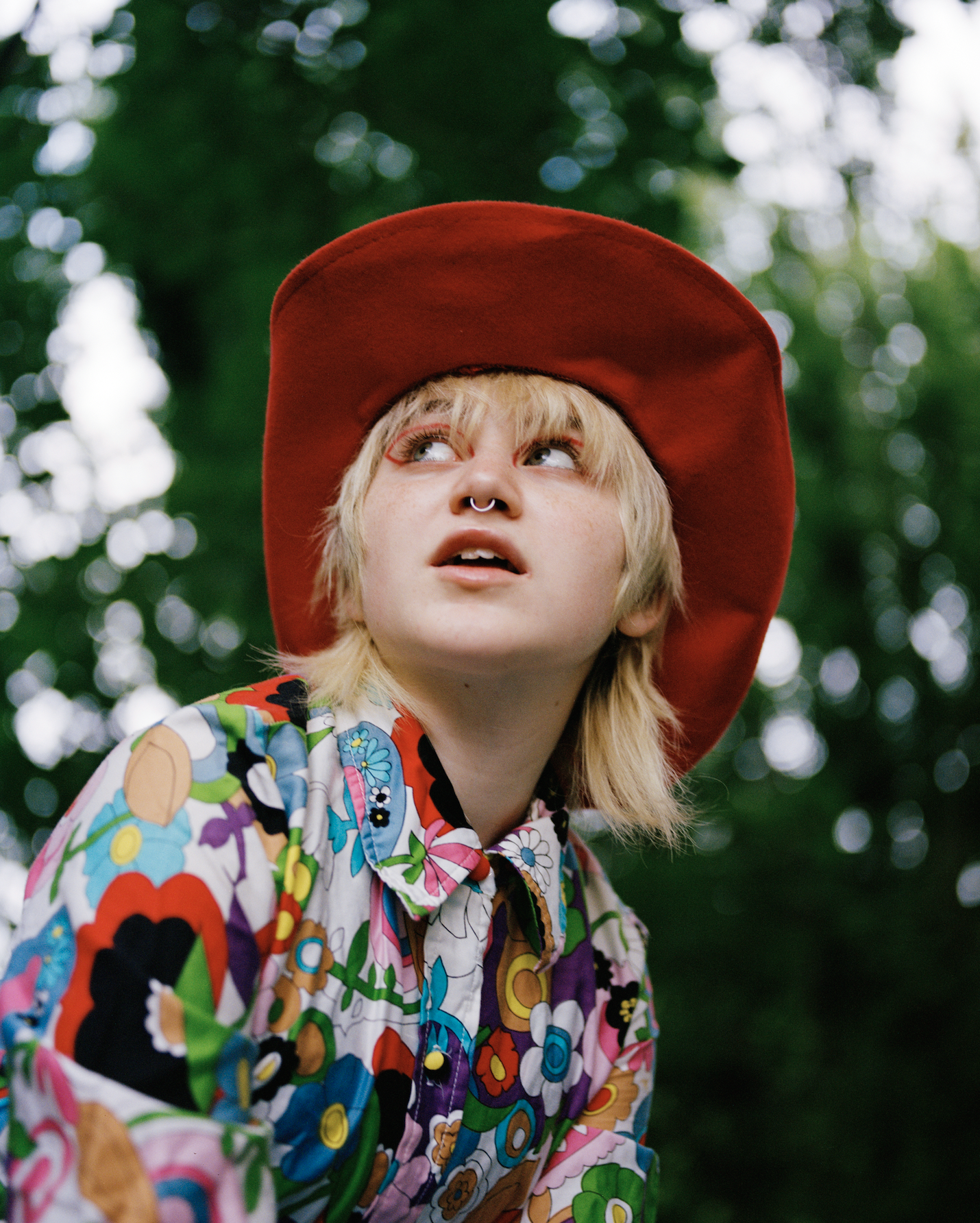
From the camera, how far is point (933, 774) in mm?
8656

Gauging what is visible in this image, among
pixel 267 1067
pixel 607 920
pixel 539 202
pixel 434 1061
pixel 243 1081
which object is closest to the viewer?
pixel 243 1081

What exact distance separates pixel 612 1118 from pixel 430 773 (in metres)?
0.73

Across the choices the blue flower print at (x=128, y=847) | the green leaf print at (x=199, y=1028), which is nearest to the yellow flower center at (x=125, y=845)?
the blue flower print at (x=128, y=847)

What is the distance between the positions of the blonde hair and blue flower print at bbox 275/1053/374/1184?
54cm

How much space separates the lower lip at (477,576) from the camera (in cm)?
154

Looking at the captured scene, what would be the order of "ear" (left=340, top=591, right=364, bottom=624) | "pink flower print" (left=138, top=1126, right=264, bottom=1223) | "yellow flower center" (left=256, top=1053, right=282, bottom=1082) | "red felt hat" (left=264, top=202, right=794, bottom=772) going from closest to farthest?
"pink flower print" (left=138, top=1126, right=264, bottom=1223), "yellow flower center" (left=256, top=1053, right=282, bottom=1082), "red felt hat" (left=264, top=202, right=794, bottom=772), "ear" (left=340, top=591, right=364, bottom=624)

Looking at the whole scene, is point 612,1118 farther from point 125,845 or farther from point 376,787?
point 125,845

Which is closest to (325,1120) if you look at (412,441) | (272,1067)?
(272,1067)

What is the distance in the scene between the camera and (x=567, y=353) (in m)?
1.70

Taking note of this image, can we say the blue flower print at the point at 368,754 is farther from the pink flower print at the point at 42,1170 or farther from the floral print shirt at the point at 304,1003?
the pink flower print at the point at 42,1170

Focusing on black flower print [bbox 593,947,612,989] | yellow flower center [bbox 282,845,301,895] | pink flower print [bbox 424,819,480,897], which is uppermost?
yellow flower center [bbox 282,845,301,895]

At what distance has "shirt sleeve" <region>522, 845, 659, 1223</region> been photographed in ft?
5.60

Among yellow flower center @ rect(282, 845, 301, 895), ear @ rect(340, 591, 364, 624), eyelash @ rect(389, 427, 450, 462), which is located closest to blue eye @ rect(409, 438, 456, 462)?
eyelash @ rect(389, 427, 450, 462)

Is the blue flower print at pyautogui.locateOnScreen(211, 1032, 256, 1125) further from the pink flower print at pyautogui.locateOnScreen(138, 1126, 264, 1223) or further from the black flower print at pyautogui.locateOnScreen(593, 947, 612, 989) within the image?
the black flower print at pyautogui.locateOnScreen(593, 947, 612, 989)
